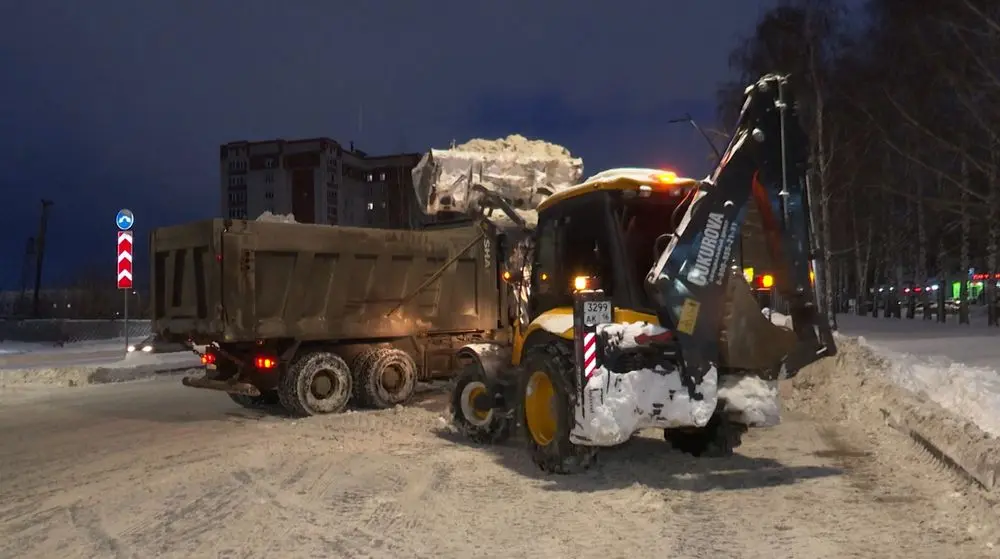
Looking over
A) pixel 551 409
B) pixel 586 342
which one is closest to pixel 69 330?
pixel 551 409

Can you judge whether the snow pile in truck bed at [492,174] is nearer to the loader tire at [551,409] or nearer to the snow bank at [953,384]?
the loader tire at [551,409]

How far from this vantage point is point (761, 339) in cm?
749

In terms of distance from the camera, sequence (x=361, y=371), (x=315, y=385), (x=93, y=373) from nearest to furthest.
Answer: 1. (x=315, y=385)
2. (x=361, y=371)
3. (x=93, y=373)

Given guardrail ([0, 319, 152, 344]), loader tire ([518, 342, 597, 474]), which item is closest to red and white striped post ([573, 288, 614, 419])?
loader tire ([518, 342, 597, 474])

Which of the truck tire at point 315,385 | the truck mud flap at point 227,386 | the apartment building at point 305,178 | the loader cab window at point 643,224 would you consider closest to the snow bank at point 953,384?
the loader cab window at point 643,224

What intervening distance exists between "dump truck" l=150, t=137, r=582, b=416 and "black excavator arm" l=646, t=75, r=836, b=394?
13.8 ft

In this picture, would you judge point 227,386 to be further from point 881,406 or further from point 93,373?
point 881,406

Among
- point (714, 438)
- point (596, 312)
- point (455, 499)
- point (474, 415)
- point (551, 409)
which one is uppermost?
point (596, 312)

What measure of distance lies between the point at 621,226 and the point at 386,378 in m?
6.06

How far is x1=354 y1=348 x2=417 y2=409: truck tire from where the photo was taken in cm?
1249

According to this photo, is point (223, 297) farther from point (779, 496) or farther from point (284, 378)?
point (779, 496)

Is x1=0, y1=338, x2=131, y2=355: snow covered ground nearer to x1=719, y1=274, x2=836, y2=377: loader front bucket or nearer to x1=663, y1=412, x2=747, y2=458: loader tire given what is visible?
x1=663, y1=412, x2=747, y2=458: loader tire

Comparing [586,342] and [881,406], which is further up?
[586,342]

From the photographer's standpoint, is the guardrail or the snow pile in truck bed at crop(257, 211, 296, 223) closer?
the snow pile in truck bed at crop(257, 211, 296, 223)
